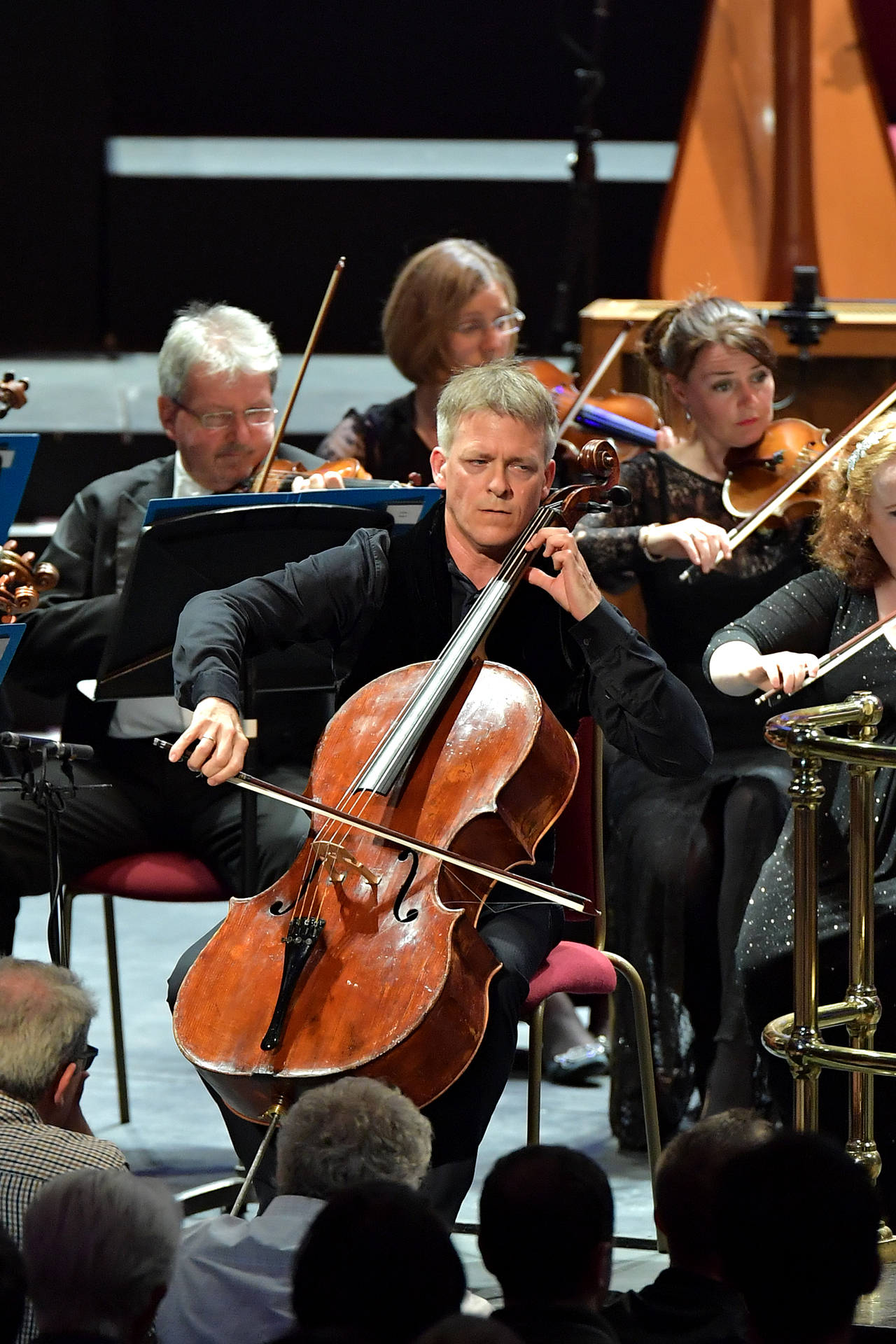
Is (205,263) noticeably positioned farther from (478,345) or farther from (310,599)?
(310,599)

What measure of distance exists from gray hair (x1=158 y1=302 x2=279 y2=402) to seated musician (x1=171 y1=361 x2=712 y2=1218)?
63cm

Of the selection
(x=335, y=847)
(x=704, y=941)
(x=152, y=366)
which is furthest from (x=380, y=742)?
(x=152, y=366)

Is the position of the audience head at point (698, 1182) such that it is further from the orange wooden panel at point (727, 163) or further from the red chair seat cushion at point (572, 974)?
the orange wooden panel at point (727, 163)

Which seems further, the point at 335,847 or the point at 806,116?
the point at 806,116

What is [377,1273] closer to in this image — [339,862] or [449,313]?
[339,862]

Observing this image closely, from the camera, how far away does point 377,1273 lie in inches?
60.8

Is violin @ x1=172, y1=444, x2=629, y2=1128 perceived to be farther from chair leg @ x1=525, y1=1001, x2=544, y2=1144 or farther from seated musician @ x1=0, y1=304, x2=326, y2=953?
seated musician @ x1=0, y1=304, x2=326, y2=953

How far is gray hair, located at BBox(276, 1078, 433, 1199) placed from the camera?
1.81 m

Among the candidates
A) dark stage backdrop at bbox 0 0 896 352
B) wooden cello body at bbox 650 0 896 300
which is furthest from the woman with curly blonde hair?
dark stage backdrop at bbox 0 0 896 352

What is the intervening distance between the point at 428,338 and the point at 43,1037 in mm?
2002

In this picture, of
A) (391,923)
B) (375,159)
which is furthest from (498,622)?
(375,159)

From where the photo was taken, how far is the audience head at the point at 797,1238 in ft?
5.20

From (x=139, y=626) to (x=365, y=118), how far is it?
134 inches

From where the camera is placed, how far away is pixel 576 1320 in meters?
1.61
